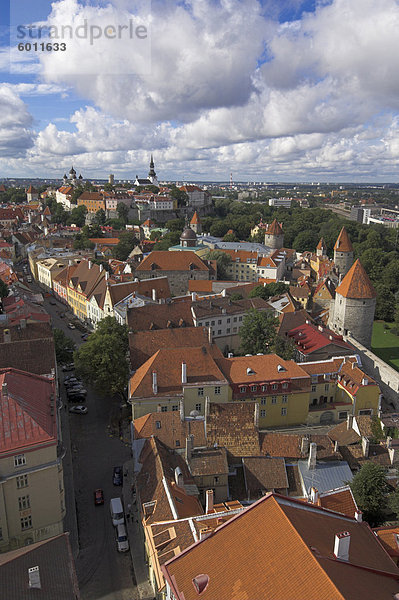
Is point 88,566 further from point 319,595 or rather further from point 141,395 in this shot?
point 319,595

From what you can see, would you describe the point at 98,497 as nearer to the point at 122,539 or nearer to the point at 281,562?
the point at 122,539

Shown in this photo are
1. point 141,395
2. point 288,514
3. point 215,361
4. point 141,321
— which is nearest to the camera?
point 288,514

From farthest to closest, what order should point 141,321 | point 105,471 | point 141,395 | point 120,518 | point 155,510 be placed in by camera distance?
point 141,321 < point 141,395 < point 105,471 < point 120,518 < point 155,510

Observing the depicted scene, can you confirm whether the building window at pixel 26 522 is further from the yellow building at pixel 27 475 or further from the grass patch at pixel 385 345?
the grass patch at pixel 385 345

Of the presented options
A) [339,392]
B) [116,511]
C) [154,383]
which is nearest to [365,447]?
[339,392]

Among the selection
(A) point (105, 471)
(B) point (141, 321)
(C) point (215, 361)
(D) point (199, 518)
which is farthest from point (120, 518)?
(B) point (141, 321)

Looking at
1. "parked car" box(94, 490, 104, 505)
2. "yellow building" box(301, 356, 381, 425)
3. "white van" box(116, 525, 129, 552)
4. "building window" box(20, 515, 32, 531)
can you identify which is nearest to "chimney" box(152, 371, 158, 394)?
"parked car" box(94, 490, 104, 505)
